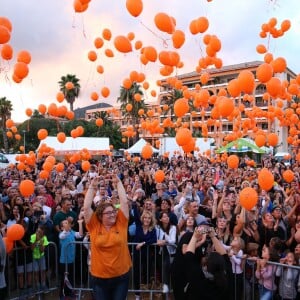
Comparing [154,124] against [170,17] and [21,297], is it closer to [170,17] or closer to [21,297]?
[170,17]

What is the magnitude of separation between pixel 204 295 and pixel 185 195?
4.62m

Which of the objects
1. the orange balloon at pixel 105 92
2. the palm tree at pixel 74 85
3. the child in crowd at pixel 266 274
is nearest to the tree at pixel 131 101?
the palm tree at pixel 74 85

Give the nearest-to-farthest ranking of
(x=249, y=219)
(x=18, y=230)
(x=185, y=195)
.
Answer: (x=18, y=230), (x=249, y=219), (x=185, y=195)

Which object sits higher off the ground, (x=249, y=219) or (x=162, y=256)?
(x=249, y=219)

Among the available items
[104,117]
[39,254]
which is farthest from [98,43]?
[104,117]

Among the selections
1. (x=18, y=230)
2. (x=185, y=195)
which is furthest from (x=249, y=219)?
(x=18, y=230)

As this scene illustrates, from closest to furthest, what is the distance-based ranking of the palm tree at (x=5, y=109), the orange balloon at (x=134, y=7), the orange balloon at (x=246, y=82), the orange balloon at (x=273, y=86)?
1. the orange balloon at (x=134, y=7)
2. the orange balloon at (x=246, y=82)
3. the orange balloon at (x=273, y=86)
4. the palm tree at (x=5, y=109)

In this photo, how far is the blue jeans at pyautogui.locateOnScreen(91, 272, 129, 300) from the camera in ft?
12.3

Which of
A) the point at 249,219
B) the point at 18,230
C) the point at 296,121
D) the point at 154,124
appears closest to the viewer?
the point at 18,230

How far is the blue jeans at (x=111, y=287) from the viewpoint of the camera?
12.3 ft

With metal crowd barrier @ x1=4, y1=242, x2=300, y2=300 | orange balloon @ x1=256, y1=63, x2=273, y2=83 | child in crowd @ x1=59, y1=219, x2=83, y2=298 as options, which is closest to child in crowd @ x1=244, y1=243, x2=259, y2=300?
metal crowd barrier @ x1=4, y1=242, x2=300, y2=300

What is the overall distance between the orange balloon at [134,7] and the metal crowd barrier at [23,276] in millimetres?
3947

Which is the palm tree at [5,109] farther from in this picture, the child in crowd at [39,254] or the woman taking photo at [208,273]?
the woman taking photo at [208,273]

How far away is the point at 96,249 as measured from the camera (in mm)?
3760
